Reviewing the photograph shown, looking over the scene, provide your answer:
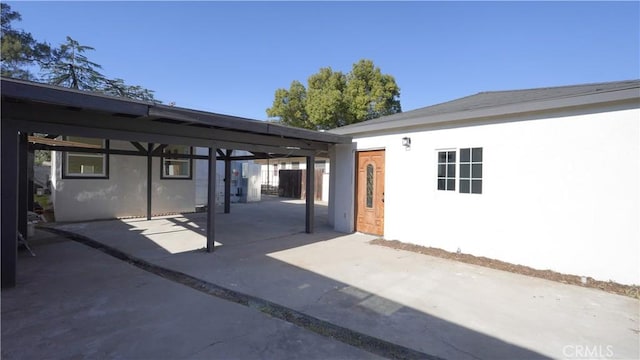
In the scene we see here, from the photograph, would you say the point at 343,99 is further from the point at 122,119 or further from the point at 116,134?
the point at 116,134

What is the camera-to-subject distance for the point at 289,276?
479 cm

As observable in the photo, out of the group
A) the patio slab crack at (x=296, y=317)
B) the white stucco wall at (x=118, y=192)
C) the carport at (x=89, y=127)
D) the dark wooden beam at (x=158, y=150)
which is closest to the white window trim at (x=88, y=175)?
the white stucco wall at (x=118, y=192)

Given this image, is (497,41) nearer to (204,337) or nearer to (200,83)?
(204,337)

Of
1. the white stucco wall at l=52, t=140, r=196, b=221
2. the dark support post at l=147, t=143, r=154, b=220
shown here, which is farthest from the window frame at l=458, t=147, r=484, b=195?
the white stucco wall at l=52, t=140, r=196, b=221

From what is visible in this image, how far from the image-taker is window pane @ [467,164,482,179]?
236 inches

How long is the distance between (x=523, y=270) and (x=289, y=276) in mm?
3834

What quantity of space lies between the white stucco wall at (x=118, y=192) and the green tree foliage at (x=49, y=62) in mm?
7577

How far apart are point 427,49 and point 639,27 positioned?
688cm

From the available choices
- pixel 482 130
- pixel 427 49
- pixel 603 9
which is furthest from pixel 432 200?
pixel 427 49

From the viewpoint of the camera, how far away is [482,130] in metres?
5.98

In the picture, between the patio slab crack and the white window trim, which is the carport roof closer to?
the patio slab crack

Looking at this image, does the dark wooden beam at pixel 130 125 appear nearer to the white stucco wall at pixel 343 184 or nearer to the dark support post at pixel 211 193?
the dark support post at pixel 211 193

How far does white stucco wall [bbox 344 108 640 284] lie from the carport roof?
126 inches

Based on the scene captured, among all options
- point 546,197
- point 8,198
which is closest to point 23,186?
point 8,198
